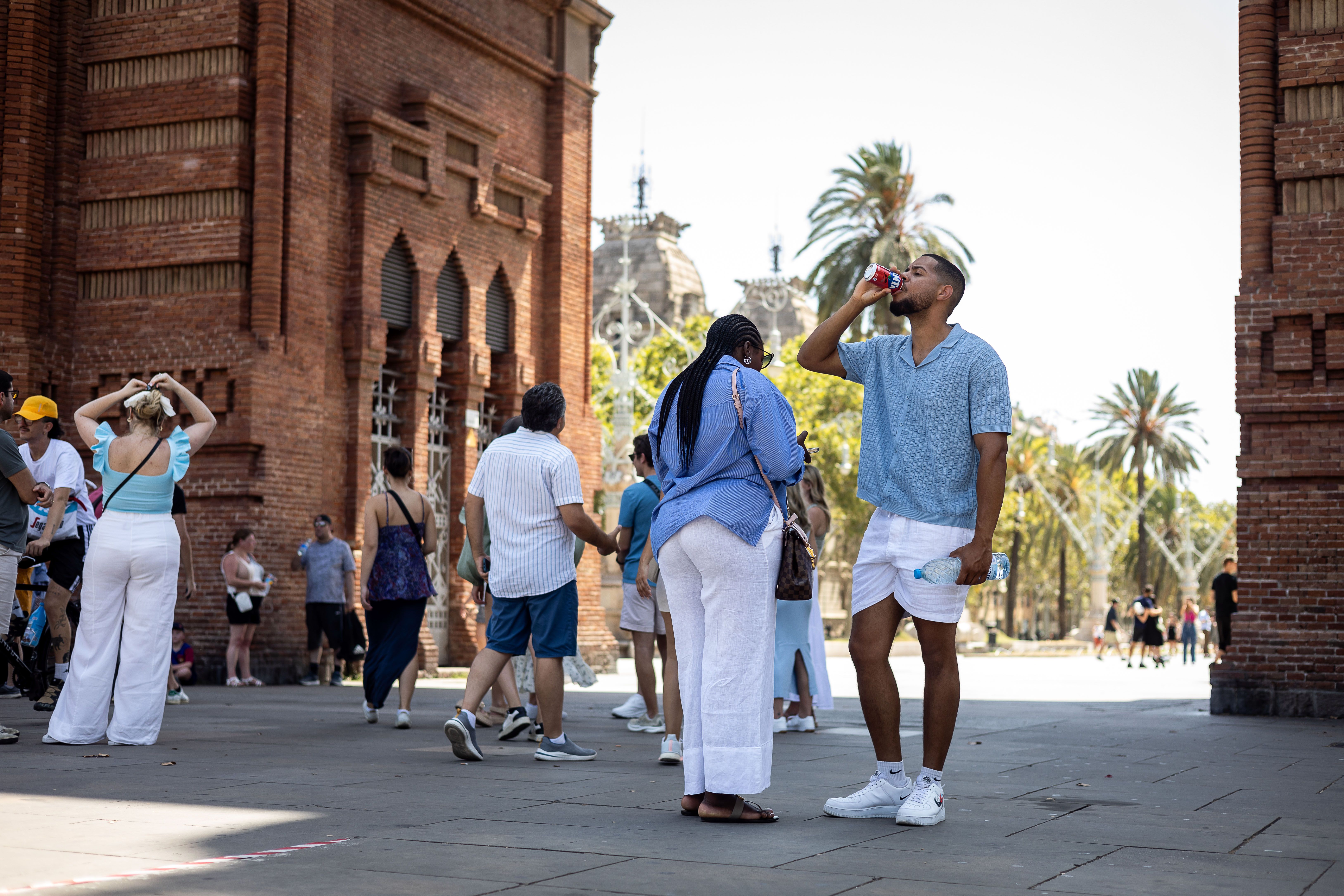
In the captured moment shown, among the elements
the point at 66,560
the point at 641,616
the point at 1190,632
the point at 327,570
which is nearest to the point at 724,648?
the point at 641,616

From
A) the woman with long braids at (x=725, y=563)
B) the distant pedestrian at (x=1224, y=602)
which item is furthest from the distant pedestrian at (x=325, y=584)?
the woman with long braids at (x=725, y=563)

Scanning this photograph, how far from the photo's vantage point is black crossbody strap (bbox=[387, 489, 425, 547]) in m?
10.4

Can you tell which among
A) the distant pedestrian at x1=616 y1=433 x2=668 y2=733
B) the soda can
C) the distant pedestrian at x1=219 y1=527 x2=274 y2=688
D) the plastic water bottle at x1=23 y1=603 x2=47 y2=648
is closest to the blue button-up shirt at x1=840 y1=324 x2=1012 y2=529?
the soda can

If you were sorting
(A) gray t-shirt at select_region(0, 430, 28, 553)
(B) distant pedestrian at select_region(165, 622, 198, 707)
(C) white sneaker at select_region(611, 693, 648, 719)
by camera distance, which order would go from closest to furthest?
1. (A) gray t-shirt at select_region(0, 430, 28, 553)
2. (C) white sneaker at select_region(611, 693, 648, 719)
3. (B) distant pedestrian at select_region(165, 622, 198, 707)

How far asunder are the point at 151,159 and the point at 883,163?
2966 centimetres

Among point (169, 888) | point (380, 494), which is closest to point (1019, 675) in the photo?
point (380, 494)

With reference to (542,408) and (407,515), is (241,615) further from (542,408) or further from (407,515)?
(542,408)

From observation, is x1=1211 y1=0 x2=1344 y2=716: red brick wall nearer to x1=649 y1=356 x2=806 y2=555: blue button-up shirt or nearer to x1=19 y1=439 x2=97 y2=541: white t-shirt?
x1=649 y1=356 x2=806 y2=555: blue button-up shirt

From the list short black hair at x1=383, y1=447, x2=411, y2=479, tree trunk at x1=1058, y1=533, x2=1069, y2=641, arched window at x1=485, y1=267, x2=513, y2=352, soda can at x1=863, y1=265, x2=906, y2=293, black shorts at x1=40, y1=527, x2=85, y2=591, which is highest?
arched window at x1=485, y1=267, x2=513, y2=352

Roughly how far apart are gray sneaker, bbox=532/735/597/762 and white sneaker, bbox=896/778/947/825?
2832 millimetres

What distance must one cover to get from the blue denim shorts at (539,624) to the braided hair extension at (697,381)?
2.35 m

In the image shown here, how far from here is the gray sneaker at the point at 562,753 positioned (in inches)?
319

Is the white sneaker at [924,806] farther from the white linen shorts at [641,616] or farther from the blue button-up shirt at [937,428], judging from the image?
the white linen shorts at [641,616]

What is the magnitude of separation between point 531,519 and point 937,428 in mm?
3108
